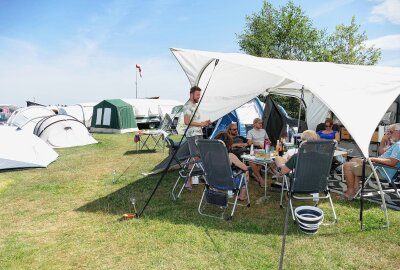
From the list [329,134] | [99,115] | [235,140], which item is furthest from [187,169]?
[99,115]

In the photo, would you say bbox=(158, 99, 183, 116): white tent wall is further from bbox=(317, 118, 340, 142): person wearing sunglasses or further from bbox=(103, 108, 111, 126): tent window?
bbox=(317, 118, 340, 142): person wearing sunglasses

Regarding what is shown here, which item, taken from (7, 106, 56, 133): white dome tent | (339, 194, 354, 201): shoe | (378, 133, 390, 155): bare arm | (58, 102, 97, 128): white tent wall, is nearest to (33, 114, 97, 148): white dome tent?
(7, 106, 56, 133): white dome tent

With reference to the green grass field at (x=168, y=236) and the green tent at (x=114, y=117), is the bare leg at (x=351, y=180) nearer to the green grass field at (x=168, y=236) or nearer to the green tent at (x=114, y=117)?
the green grass field at (x=168, y=236)

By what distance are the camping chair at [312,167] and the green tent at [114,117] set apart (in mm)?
16827

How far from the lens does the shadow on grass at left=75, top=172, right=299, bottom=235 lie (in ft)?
14.5

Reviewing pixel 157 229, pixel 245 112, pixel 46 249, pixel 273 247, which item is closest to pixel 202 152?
pixel 157 229

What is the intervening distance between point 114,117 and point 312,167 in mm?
17468

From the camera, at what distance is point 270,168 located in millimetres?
7031

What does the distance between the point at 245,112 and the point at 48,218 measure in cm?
840

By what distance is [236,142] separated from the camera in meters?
7.32

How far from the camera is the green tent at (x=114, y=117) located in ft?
66.3

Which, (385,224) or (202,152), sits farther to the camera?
(202,152)

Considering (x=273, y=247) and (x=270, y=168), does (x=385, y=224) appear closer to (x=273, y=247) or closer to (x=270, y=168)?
(x=273, y=247)

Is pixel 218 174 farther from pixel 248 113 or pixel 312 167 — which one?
pixel 248 113
